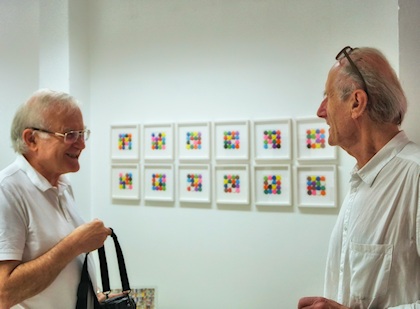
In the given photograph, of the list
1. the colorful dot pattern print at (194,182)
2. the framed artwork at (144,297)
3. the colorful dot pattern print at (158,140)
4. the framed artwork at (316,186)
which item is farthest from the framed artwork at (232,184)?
the framed artwork at (144,297)

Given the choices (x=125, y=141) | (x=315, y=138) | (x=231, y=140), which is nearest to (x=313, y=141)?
(x=315, y=138)

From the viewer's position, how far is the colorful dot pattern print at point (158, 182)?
283 centimetres

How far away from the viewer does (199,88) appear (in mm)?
2750

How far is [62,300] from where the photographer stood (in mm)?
1373

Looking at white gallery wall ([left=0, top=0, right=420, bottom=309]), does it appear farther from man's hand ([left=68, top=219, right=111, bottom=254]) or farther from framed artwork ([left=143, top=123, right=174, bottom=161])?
man's hand ([left=68, top=219, right=111, bottom=254])

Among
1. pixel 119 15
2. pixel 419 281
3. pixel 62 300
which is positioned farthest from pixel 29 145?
pixel 119 15

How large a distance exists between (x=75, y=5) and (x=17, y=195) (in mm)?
2074

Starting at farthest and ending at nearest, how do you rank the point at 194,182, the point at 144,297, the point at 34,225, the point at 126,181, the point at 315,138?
1. the point at 126,181
2. the point at 194,182
3. the point at 144,297
4. the point at 315,138
5. the point at 34,225

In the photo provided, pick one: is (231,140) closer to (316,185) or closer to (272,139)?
(272,139)

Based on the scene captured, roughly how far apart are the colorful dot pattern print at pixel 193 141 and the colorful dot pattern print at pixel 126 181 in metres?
0.53

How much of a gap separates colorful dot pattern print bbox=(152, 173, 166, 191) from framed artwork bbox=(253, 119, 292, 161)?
722 millimetres

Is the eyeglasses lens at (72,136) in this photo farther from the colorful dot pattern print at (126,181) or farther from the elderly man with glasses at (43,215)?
the colorful dot pattern print at (126,181)

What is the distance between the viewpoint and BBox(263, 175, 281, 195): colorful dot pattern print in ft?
8.31

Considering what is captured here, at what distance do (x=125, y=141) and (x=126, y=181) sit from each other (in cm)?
31
